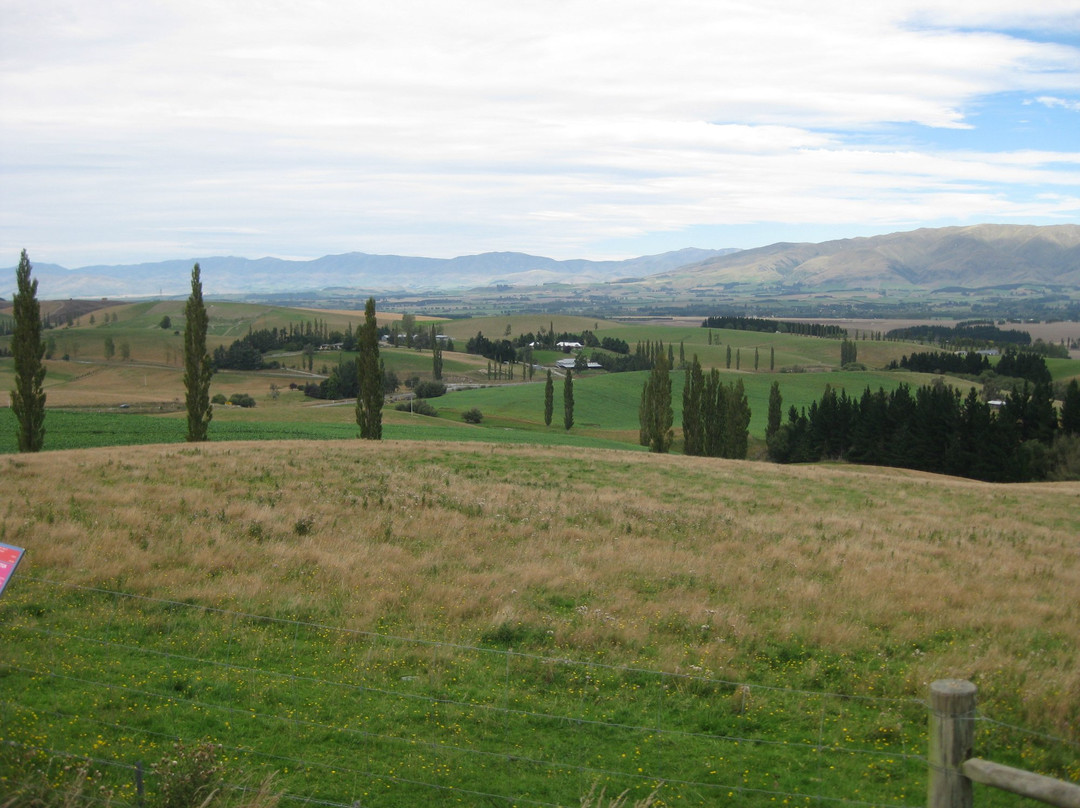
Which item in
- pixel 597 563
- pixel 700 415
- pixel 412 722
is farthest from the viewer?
pixel 700 415

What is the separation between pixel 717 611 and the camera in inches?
490

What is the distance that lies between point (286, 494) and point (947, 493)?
74.9 ft

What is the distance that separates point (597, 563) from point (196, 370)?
120ft

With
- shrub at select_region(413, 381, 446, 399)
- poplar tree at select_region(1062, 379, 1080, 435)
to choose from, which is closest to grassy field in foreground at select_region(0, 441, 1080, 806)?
poplar tree at select_region(1062, 379, 1080, 435)

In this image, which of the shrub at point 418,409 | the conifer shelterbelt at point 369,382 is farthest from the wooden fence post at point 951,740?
the shrub at point 418,409

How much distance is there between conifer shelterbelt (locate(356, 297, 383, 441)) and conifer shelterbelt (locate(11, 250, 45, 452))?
53.2 feet

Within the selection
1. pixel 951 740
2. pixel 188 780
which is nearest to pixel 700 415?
pixel 188 780

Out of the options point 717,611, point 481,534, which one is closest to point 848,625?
point 717,611

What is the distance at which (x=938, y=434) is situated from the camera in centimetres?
7206

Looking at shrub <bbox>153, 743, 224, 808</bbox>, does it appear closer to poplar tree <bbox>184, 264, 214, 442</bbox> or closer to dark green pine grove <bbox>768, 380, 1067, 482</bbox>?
poplar tree <bbox>184, 264, 214, 442</bbox>

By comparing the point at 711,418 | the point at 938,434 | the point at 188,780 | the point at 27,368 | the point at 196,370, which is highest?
the point at 27,368

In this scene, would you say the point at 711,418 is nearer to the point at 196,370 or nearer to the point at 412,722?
the point at 196,370

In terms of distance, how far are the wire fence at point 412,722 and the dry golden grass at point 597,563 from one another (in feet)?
2.84

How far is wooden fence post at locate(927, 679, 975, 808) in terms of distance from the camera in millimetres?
4906
